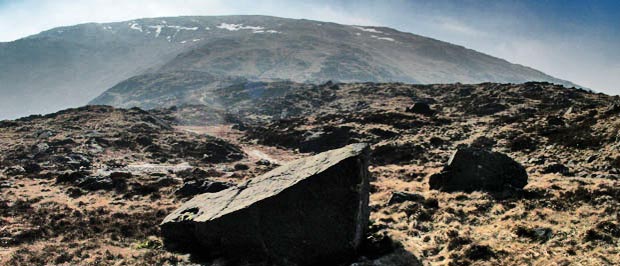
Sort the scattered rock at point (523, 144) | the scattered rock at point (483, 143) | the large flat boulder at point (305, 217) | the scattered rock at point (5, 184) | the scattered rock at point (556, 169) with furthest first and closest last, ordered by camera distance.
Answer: the scattered rock at point (483, 143)
the scattered rock at point (523, 144)
the scattered rock at point (5, 184)
the scattered rock at point (556, 169)
the large flat boulder at point (305, 217)

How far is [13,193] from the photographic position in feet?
121

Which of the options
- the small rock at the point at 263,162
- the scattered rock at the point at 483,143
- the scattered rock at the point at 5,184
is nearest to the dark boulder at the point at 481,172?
the scattered rock at the point at 483,143

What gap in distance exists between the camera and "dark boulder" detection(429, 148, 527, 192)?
25719mm

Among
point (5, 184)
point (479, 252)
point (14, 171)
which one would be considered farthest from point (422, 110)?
point (5, 184)

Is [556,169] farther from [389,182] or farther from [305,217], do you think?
[305,217]

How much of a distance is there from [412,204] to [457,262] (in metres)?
8.57

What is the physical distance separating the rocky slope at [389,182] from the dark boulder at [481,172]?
2.15 ft

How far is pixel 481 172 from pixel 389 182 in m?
12.1

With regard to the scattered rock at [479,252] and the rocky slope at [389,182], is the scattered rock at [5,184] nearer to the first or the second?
the rocky slope at [389,182]

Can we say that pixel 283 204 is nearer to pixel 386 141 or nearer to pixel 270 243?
pixel 270 243

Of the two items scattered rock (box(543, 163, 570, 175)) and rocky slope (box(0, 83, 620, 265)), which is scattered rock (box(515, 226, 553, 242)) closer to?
rocky slope (box(0, 83, 620, 265))

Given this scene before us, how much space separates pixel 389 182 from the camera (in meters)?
37.7

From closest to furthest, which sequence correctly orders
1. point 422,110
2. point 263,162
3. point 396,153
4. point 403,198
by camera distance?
point 403,198, point 396,153, point 263,162, point 422,110

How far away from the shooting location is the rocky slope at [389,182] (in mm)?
17875
